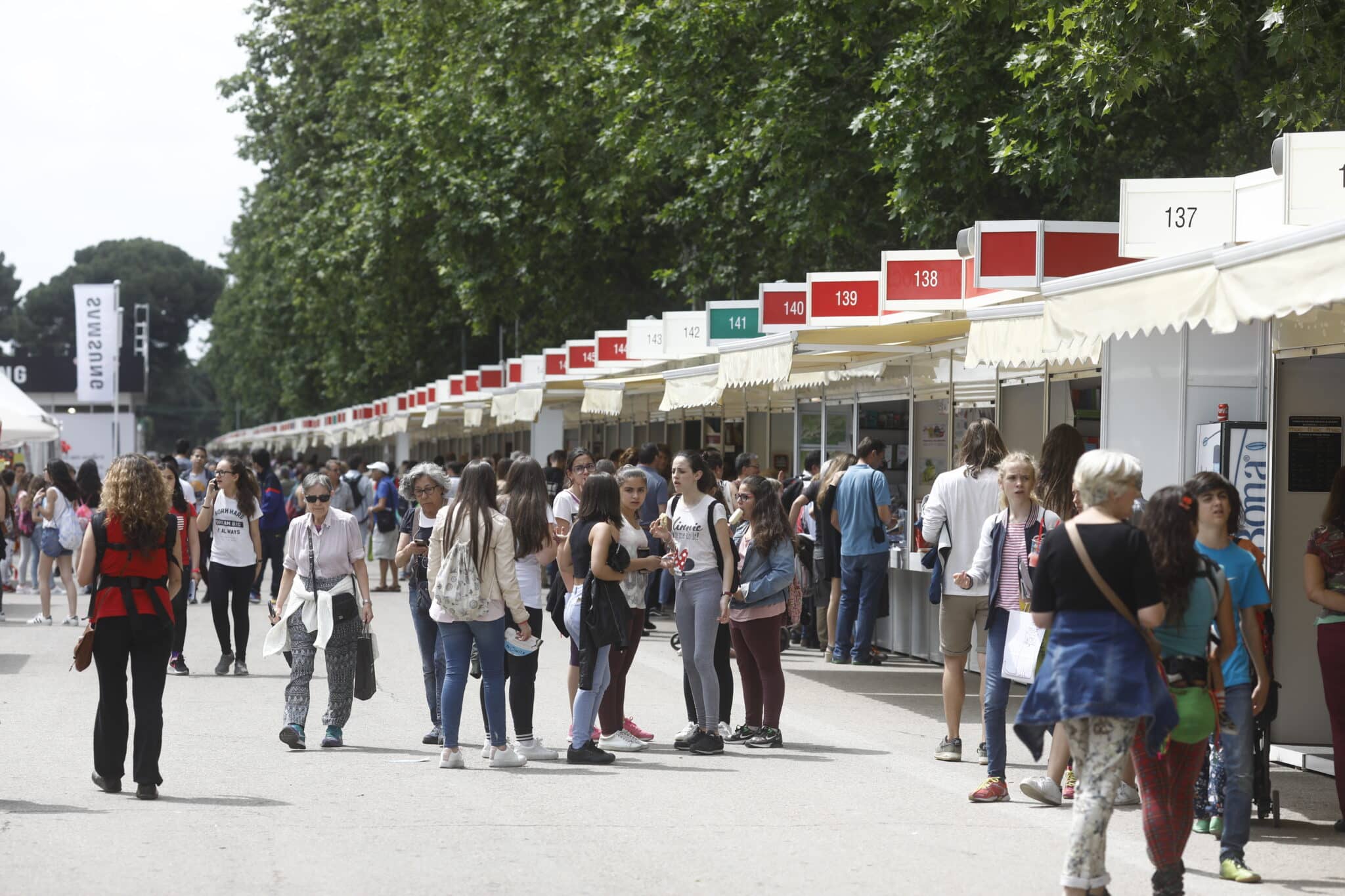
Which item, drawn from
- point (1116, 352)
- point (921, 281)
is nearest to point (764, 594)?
point (1116, 352)

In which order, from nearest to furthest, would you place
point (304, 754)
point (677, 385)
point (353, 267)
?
point (304, 754), point (677, 385), point (353, 267)

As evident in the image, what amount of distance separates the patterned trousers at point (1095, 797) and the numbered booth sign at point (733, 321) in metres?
11.6

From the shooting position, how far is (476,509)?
9164 mm

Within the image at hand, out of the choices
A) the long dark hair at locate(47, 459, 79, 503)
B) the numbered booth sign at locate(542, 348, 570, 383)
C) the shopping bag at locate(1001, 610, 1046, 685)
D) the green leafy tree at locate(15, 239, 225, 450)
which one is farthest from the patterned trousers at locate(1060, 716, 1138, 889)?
the green leafy tree at locate(15, 239, 225, 450)

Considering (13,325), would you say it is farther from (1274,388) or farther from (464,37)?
(1274,388)

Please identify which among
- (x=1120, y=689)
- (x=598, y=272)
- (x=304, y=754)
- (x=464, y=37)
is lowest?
(x=304, y=754)

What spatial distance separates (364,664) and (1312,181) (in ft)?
18.5

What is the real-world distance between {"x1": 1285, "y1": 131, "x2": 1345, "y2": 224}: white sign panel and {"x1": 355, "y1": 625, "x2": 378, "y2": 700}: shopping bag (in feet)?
17.7

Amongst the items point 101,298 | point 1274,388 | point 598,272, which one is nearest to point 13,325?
point 101,298

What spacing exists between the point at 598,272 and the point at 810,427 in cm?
1537

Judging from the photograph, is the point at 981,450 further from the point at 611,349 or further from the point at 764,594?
the point at 611,349

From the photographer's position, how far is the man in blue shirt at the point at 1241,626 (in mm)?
6664

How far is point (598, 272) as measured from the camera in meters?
32.7

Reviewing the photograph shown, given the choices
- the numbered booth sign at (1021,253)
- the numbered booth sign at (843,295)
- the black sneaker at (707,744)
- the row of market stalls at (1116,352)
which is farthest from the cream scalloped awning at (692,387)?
Result: the black sneaker at (707,744)
